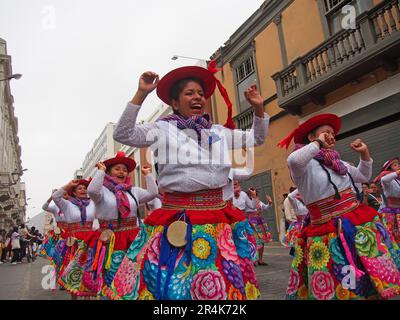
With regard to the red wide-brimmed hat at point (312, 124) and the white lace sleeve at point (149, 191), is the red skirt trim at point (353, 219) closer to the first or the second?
the red wide-brimmed hat at point (312, 124)

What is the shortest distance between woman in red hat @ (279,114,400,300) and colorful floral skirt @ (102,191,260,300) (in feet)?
3.00

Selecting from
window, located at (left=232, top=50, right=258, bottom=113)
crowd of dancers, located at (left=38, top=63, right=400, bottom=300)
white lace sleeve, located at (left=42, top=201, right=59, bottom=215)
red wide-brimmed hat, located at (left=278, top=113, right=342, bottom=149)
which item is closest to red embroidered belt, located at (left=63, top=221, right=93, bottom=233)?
white lace sleeve, located at (left=42, top=201, right=59, bottom=215)

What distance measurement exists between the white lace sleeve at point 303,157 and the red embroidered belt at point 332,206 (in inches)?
14.1

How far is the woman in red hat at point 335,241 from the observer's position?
2.65 meters

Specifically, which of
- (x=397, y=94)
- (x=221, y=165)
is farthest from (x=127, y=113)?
(x=397, y=94)

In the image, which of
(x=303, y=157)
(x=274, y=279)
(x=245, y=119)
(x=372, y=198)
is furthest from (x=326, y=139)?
(x=245, y=119)

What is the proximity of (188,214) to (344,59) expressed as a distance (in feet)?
29.4

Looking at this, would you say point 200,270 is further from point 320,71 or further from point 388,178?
point 320,71

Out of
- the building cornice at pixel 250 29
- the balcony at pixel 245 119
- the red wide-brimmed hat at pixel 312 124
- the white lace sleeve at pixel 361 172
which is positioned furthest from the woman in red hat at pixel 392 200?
the building cornice at pixel 250 29

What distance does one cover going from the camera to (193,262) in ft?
6.59

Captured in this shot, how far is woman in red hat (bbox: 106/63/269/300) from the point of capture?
1969 millimetres

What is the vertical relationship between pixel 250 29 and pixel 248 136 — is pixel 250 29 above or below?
above

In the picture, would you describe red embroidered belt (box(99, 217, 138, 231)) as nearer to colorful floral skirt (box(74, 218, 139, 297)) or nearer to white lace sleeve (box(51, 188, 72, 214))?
colorful floral skirt (box(74, 218, 139, 297))

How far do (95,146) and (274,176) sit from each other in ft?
197
